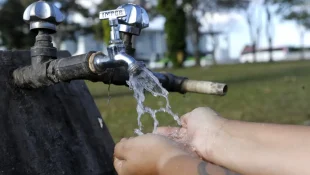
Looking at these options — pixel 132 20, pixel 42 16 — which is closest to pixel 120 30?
pixel 132 20

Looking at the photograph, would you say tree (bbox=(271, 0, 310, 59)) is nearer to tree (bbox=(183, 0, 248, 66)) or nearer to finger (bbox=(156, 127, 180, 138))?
tree (bbox=(183, 0, 248, 66))

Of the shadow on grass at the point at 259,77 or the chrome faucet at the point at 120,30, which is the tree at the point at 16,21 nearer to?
the shadow on grass at the point at 259,77

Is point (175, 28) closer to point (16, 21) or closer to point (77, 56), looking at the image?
point (16, 21)

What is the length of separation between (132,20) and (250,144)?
39cm

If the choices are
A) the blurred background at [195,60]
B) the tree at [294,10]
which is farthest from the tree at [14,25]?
the tree at [294,10]

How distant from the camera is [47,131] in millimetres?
1309

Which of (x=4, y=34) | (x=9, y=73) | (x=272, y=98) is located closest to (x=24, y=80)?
(x=9, y=73)

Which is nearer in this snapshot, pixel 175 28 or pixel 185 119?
pixel 185 119

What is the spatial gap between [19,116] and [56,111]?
0.12m

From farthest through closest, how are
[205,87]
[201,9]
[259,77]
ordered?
[201,9], [259,77], [205,87]

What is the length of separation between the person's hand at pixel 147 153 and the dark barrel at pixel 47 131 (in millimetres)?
289

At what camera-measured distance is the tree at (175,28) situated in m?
24.0

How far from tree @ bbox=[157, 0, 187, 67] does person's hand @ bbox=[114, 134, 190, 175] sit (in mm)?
22873

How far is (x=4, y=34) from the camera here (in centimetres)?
2777
